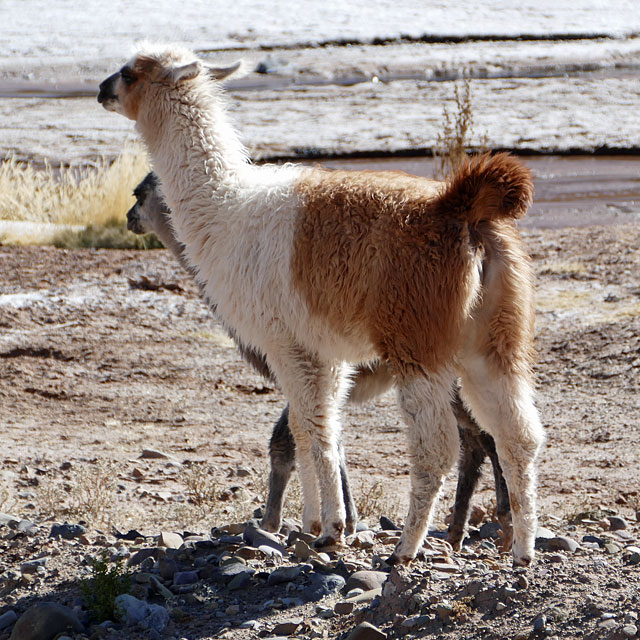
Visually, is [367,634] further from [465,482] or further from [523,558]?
[465,482]

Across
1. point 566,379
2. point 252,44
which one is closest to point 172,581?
point 566,379

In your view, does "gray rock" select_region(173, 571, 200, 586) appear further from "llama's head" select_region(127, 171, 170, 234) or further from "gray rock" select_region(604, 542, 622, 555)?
"llama's head" select_region(127, 171, 170, 234)

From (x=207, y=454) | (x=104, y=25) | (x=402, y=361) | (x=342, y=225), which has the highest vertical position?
(x=104, y=25)

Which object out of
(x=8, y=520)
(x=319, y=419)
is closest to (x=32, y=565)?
(x=8, y=520)

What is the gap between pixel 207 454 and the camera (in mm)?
7312

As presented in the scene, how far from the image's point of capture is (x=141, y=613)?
179 inches

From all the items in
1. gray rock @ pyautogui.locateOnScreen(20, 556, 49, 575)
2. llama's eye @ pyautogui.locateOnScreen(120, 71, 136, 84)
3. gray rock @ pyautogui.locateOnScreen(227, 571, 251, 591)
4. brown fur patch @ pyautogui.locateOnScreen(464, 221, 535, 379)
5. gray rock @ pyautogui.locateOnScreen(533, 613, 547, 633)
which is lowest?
gray rock @ pyautogui.locateOnScreen(20, 556, 49, 575)

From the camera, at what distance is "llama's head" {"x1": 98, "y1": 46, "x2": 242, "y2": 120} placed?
18.6 feet

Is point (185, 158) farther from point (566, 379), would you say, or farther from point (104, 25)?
point (104, 25)

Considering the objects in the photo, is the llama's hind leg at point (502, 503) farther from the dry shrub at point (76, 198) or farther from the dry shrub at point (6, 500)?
the dry shrub at point (76, 198)

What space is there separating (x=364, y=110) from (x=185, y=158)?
55.5 ft

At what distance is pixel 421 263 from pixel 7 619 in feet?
7.92

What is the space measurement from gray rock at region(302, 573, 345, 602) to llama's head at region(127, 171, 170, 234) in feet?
11.5

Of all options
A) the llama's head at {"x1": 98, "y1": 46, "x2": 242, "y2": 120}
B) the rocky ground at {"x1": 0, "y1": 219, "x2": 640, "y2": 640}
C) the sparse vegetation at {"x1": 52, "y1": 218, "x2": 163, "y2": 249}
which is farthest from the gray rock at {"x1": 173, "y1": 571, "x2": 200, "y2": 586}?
the sparse vegetation at {"x1": 52, "y1": 218, "x2": 163, "y2": 249}
